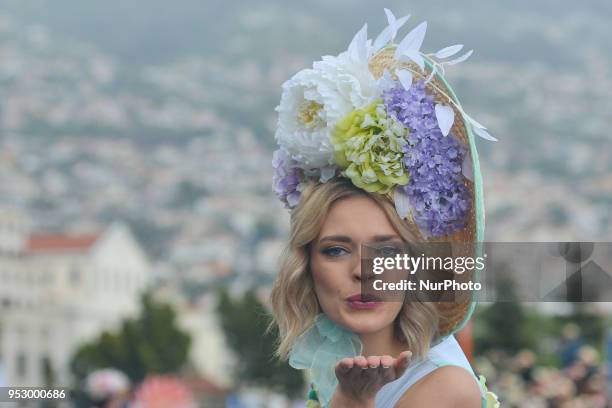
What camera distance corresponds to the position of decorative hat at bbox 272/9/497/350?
2518 millimetres

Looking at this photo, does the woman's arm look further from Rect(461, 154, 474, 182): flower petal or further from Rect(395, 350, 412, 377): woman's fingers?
Rect(461, 154, 474, 182): flower petal

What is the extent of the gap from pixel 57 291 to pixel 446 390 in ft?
309

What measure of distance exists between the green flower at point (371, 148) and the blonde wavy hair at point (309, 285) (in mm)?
31

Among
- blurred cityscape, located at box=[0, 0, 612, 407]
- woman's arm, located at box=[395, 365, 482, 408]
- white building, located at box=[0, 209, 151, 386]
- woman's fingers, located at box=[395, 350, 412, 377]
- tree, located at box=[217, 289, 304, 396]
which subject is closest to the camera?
woman's fingers, located at box=[395, 350, 412, 377]

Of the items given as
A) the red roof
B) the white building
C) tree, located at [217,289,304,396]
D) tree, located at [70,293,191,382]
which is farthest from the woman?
the red roof

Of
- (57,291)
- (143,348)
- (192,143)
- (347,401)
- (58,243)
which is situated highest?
(192,143)

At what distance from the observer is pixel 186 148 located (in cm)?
13300

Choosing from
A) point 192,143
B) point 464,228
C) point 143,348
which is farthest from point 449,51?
point 192,143

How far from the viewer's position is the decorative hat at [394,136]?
2.52 meters

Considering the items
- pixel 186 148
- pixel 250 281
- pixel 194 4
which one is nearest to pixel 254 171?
pixel 186 148

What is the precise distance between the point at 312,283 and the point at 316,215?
150 millimetres

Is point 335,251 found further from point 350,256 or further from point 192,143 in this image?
point 192,143

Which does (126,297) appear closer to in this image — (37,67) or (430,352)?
(37,67)

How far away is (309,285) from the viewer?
2.63 m
